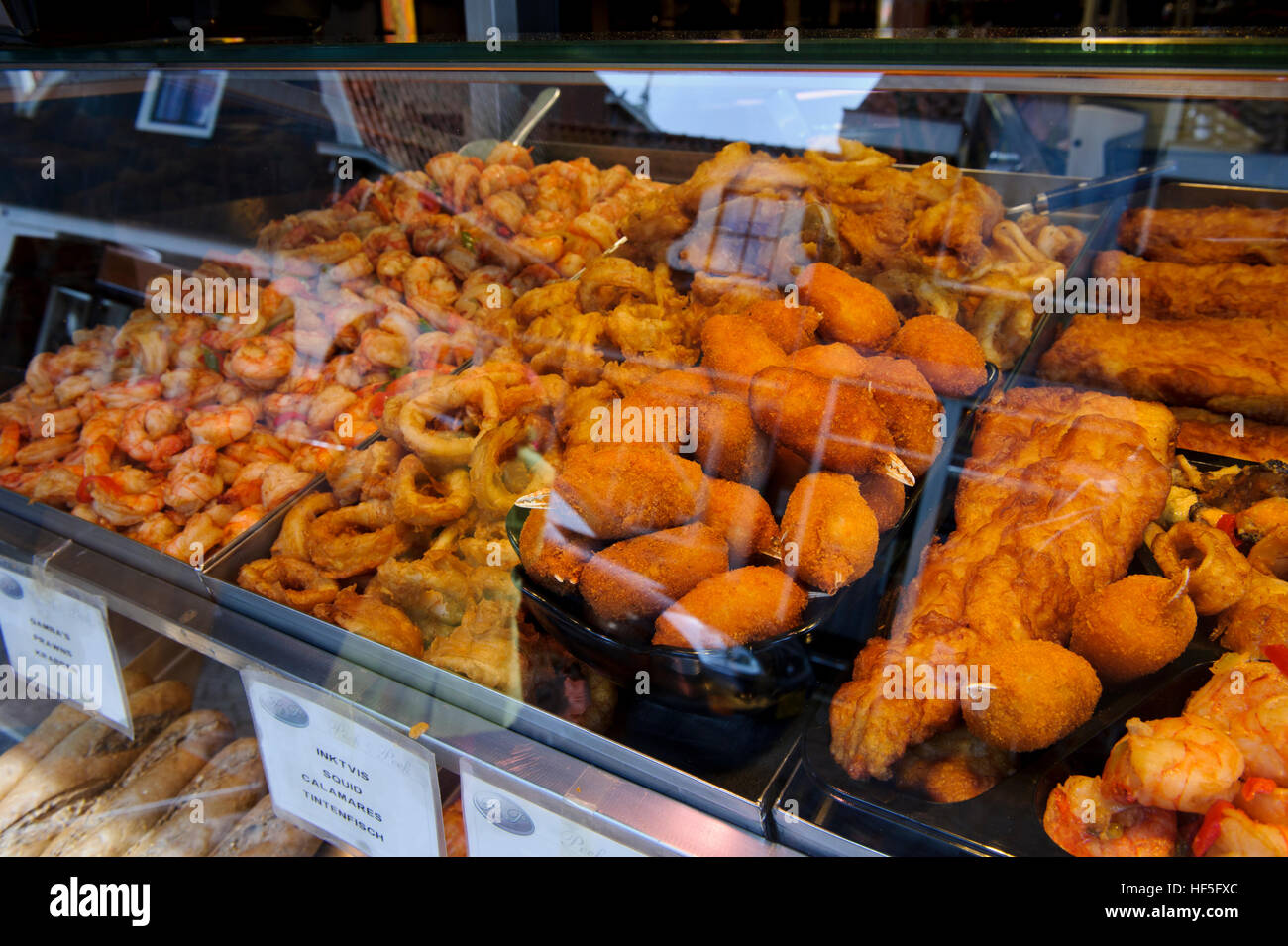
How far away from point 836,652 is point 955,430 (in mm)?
571

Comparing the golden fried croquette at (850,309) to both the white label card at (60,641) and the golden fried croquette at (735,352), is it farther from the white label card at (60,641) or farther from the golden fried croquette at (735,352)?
the white label card at (60,641)

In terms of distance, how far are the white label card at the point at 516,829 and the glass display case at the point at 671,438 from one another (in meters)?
0.01

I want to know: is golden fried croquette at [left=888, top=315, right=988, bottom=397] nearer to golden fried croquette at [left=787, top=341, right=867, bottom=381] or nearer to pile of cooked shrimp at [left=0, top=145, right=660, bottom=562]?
golden fried croquette at [left=787, top=341, right=867, bottom=381]

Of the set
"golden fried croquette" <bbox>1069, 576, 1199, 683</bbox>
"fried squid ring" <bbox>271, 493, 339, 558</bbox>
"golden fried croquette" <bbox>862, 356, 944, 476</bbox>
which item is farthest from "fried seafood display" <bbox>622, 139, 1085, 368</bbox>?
"fried squid ring" <bbox>271, 493, 339, 558</bbox>

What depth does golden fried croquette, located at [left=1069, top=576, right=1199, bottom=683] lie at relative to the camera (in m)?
1.24

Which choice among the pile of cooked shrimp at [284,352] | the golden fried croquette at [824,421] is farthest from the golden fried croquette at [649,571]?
the pile of cooked shrimp at [284,352]

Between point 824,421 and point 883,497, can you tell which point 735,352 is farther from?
point 883,497

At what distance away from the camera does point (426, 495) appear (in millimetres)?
1784

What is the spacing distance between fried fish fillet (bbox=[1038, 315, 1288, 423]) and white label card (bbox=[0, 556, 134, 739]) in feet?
7.84

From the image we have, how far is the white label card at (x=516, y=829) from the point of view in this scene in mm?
1287
